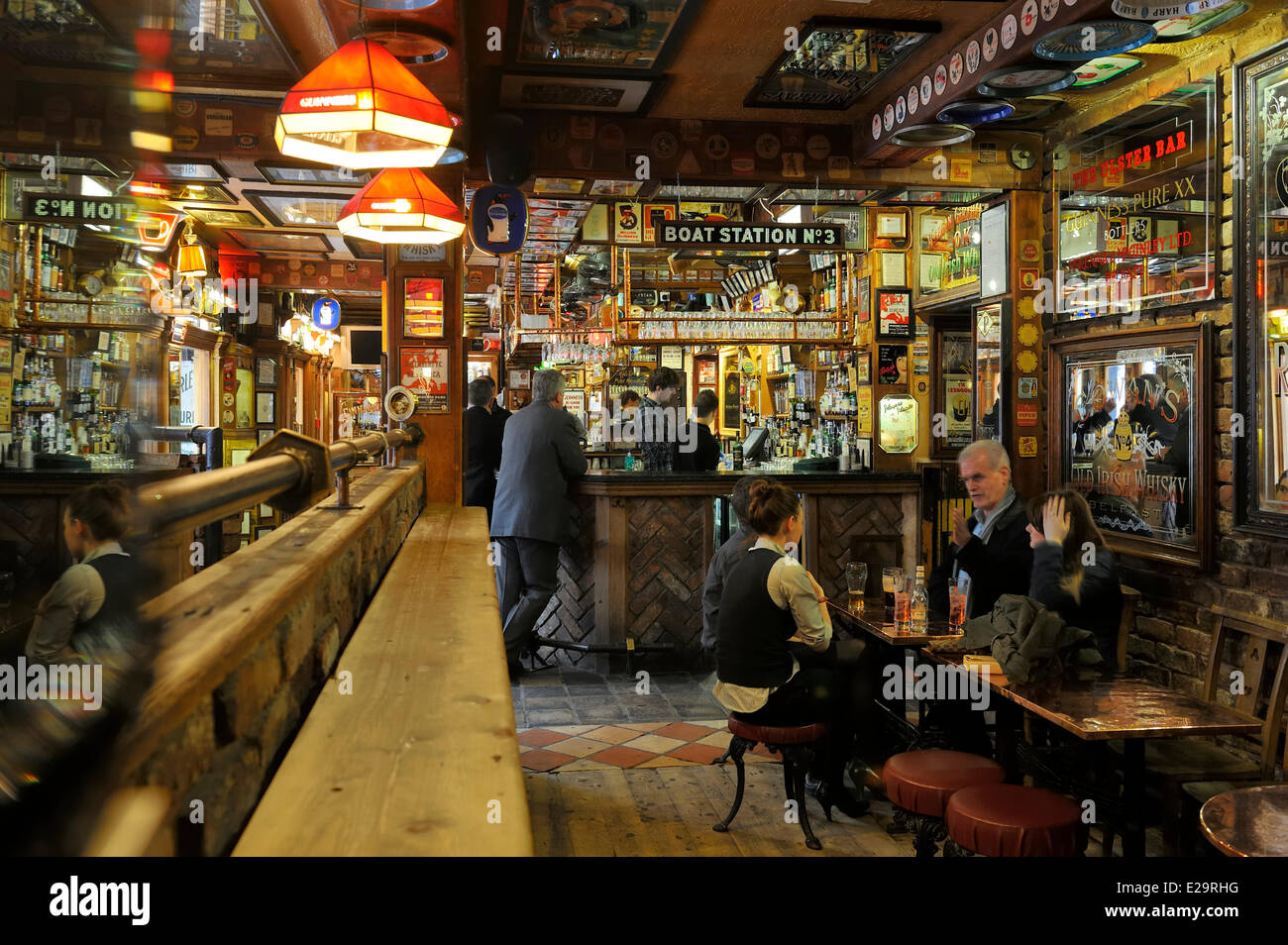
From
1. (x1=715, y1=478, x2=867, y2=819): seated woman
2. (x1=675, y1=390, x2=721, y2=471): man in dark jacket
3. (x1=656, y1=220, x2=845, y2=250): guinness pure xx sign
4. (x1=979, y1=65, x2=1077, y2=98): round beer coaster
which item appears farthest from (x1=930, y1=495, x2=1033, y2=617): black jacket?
(x1=656, y1=220, x2=845, y2=250): guinness pure xx sign

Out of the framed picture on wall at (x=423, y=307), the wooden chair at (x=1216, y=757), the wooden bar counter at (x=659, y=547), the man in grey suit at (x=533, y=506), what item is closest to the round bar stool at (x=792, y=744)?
the wooden chair at (x=1216, y=757)

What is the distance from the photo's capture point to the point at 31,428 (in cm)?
51

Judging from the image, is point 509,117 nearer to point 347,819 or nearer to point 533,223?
point 533,223

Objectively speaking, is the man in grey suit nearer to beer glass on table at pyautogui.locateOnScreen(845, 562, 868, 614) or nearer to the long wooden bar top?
the long wooden bar top

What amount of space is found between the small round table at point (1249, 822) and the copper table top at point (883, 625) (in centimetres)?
137

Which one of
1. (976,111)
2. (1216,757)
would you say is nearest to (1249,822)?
(1216,757)

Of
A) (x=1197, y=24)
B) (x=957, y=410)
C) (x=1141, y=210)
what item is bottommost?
(x=957, y=410)

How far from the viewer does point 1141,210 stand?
5.36 m

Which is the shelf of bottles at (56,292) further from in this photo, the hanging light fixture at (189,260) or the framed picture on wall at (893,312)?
the framed picture on wall at (893,312)

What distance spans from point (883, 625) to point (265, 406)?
10.6m

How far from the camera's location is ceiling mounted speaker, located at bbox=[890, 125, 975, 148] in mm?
5602

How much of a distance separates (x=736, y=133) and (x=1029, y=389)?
2667 mm

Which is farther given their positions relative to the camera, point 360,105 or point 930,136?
point 930,136

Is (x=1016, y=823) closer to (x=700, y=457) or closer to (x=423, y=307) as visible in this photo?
(x=700, y=457)
